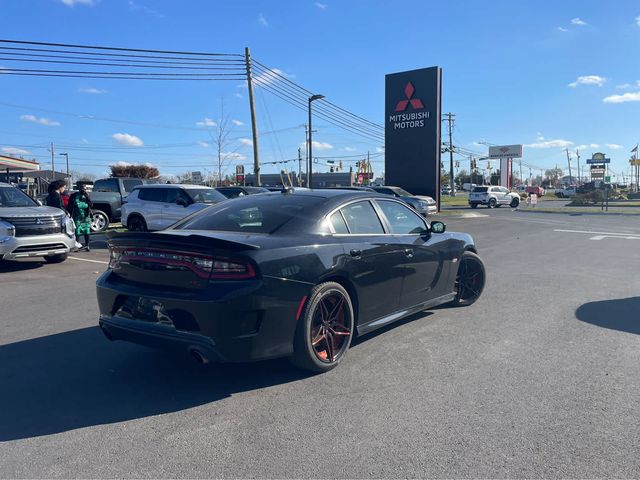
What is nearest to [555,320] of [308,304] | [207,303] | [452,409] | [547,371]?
[547,371]

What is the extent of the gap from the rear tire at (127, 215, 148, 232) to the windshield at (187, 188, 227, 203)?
1.77m

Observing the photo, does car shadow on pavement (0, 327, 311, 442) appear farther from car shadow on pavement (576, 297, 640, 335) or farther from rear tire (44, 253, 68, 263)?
rear tire (44, 253, 68, 263)

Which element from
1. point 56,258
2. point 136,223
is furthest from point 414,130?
point 56,258

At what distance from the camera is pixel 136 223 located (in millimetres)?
15266

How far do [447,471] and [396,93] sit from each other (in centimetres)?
3178

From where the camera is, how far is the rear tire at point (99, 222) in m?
16.3

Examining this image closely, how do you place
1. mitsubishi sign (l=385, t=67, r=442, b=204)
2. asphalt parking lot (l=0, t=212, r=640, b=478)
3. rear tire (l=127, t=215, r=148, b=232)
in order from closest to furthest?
asphalt parking lot (l=0, t=212, r=640, b=478)
rear tire (l=127, t=215, r=148, b=232)
mitsubishi sign (l=385, t=67, r=442, b=204)

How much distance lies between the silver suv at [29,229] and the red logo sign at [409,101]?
82.9 ft

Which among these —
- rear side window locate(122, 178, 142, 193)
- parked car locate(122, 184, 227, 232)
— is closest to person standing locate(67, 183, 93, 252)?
parked car locate(122, 184, 227, 232)

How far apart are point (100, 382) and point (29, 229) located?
652 cm

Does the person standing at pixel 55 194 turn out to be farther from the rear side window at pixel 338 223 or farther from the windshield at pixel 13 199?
the rear side window at pixel 338 223

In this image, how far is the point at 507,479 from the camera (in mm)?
2828

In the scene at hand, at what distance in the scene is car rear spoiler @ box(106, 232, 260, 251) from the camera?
384 centimetres

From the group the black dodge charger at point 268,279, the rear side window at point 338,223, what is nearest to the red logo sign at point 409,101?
the black dodge charger at point 268,279
